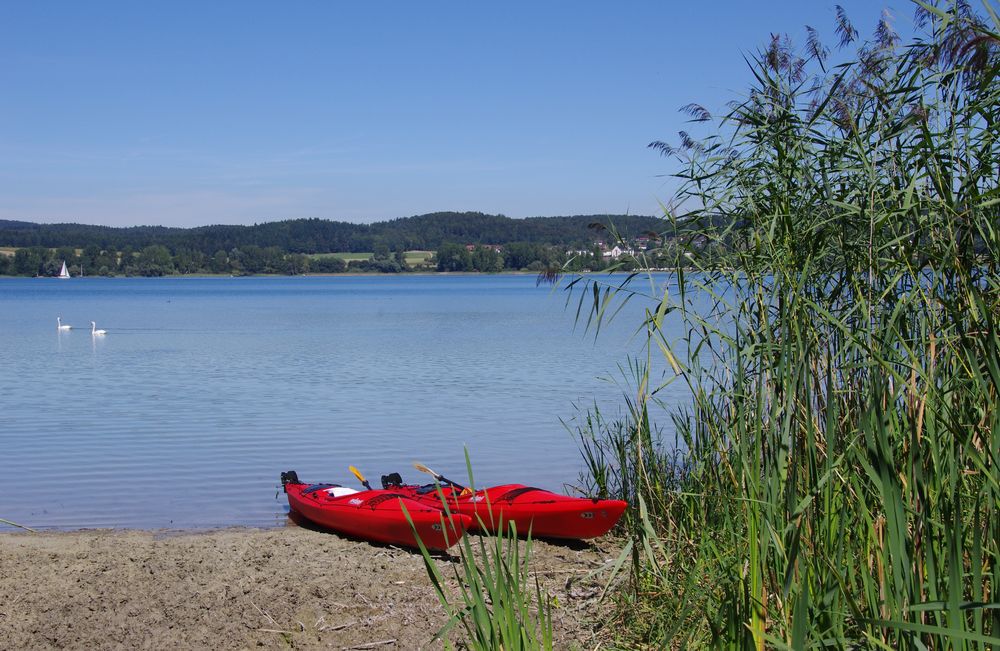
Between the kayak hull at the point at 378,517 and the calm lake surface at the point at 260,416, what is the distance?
0.70m

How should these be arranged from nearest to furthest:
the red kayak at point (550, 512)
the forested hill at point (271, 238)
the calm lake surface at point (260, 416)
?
the red kayak at point (550, 512), the calm lake surface at point (260, 416), the forested hill at point (271, 238)

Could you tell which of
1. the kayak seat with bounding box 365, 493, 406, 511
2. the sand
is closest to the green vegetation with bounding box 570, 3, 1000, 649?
the sand

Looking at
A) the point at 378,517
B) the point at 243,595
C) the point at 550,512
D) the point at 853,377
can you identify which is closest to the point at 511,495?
the point at 550,512

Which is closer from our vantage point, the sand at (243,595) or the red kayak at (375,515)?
the sand at (243,595)

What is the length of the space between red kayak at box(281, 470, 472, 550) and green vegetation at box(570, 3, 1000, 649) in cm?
179

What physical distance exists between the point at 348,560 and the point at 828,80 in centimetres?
385

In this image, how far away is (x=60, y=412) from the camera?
14742 mm

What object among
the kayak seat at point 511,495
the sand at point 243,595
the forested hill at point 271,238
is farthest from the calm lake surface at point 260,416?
the forested hill at point 271,238

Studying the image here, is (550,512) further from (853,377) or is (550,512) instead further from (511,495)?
(853,377)

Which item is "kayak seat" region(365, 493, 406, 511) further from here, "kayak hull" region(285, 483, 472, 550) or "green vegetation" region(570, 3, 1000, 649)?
"green vegetation" region(570, 3, 1000, 649)

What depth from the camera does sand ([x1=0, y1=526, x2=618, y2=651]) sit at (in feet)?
15.8

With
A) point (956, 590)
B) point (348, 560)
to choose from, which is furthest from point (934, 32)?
point (348, 560)

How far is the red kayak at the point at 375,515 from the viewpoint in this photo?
646 centimetres

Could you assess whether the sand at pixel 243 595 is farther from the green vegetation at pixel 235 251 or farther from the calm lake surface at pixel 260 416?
the green vegetation at pixel 235 251
